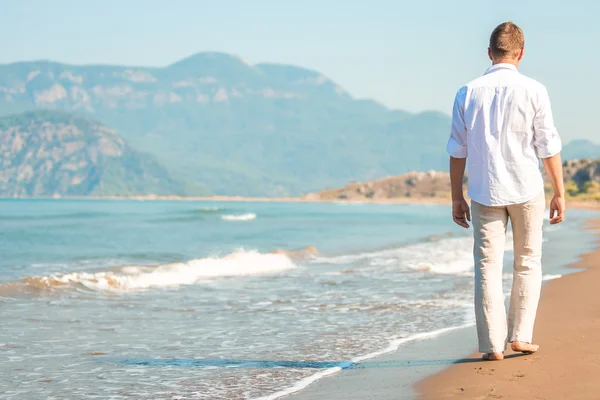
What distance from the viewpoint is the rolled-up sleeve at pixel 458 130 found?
5.91 meters

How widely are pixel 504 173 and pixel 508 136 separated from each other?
26cm

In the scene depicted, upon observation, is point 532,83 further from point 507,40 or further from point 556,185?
point 556,185

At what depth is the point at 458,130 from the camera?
19.5ft

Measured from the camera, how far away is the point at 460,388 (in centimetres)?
552

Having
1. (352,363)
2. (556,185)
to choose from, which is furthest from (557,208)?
(352,363)

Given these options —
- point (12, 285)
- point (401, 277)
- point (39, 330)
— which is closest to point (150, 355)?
point (39, 330)

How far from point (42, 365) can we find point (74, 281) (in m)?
7.61

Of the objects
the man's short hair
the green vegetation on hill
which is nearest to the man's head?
the man's short hair

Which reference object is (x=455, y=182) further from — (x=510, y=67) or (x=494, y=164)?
(x=510, y=67)

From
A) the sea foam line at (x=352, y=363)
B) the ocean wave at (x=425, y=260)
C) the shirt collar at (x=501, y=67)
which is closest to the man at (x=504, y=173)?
the shirt collar at (x=501, y=67)

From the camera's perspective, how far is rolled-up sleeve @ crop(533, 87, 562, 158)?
18.9ft

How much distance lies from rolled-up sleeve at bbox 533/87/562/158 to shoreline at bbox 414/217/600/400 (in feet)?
4.85

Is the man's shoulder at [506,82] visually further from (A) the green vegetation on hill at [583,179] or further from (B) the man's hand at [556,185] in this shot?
(A) the green vegetation on hill at [583,179]

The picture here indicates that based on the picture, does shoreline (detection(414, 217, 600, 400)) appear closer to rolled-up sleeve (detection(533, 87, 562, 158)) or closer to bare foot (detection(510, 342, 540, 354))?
bare foot (detection(510, 342, 540, 354))
